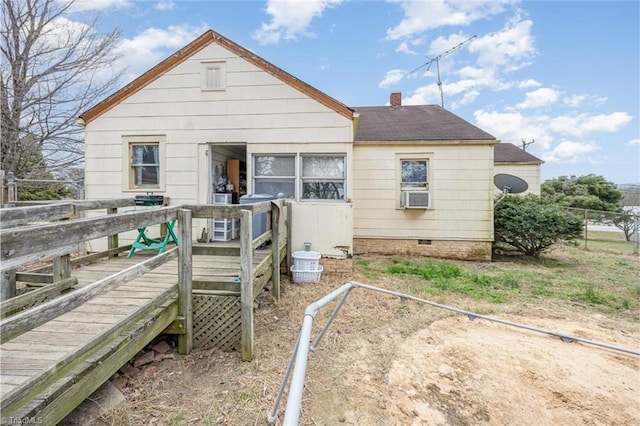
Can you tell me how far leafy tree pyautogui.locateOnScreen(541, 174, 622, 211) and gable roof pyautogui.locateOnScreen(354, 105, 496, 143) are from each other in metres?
10.6

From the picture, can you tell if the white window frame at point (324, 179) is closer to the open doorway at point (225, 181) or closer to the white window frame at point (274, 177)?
the white window frame at point (274, 177)

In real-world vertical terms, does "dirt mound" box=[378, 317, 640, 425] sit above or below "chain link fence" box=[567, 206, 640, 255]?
below

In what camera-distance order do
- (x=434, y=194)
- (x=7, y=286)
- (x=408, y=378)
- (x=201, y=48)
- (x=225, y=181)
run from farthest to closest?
(x=434, y=194) < (x=225, y=181) < (x=201, y=48) < (x=7, y=286) < (x=408, y=378)

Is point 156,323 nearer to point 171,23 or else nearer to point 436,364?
point 436,364

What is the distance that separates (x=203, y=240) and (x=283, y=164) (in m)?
2.40

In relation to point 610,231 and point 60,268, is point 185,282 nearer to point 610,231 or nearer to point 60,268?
point 60,268

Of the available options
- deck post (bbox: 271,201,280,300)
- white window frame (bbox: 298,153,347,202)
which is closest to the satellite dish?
white window frame (bbox: 298,153,347,202)

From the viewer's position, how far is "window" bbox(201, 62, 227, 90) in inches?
243

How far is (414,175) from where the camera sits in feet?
28.5

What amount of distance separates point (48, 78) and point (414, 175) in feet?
45.0

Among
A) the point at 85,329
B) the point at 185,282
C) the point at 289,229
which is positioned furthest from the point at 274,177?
the point at 85,329

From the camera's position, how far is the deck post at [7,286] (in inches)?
123

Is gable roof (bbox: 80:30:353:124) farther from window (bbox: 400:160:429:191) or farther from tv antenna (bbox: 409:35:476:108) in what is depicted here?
tv antenna (bbox: 409:35:476:108)

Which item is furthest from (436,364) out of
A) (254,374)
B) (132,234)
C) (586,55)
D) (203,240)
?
(586,55)
